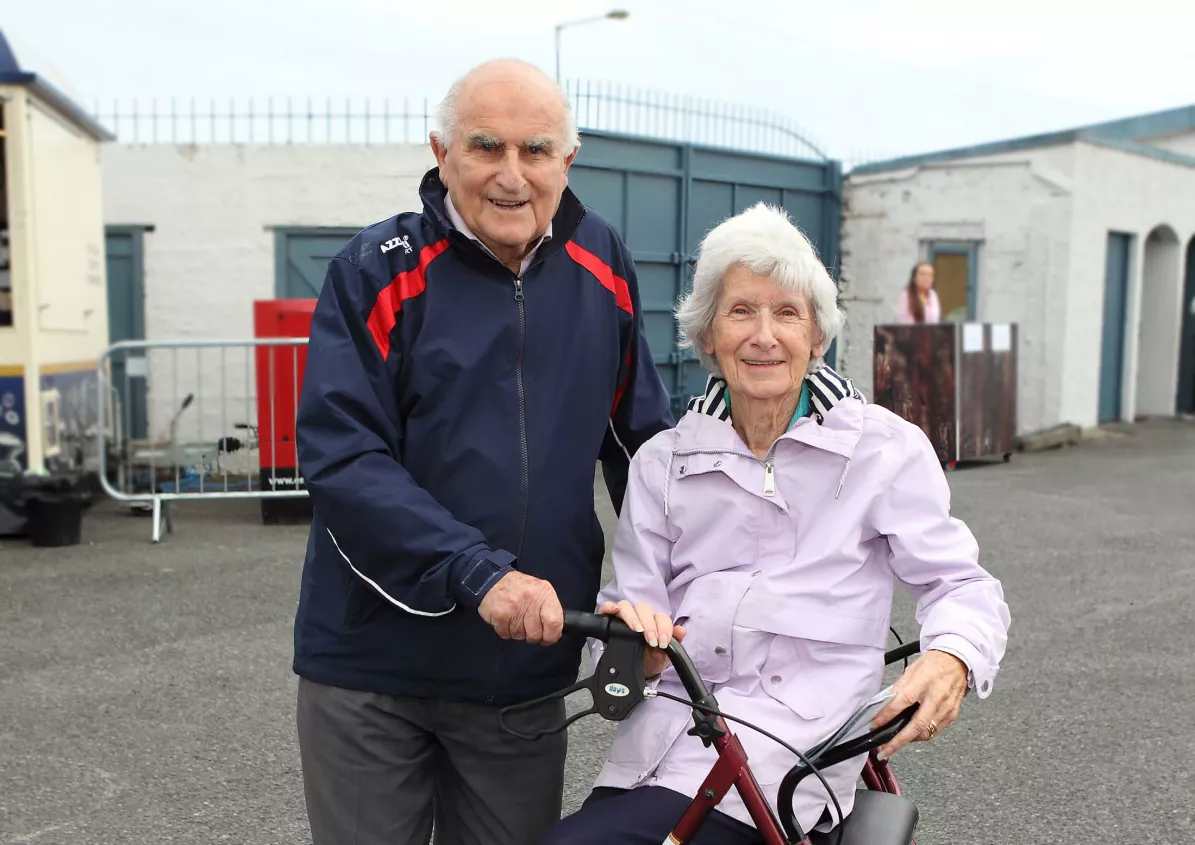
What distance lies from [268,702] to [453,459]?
2.89 meters

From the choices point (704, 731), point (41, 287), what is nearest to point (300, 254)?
point (41, 287)

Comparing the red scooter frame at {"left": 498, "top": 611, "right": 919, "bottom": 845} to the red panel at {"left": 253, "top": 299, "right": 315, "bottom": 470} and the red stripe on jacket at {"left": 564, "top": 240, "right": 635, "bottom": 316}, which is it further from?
the red panel at {"left": 253, "top": 299, "right": 315, "bottom": 470}

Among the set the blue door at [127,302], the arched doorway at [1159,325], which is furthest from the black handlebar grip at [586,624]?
the arched doorway at [1159,325]

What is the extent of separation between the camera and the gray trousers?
7.39ft

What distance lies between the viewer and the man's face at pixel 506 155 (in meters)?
2.13

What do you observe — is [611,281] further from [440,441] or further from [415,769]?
[415,769]

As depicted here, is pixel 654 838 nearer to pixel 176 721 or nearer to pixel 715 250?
pixel 715 250

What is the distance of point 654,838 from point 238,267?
1078cm

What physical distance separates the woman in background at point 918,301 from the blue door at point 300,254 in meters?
5.70

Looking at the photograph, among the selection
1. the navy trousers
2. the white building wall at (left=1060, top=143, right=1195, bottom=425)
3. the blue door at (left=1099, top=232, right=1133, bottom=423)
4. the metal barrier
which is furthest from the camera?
the blue door at (left=1099, top=232, right=1133, bottom=423)

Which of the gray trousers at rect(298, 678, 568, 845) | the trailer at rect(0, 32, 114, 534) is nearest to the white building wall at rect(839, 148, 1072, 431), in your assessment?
the trailer at rect(0, 32, 114, 534)

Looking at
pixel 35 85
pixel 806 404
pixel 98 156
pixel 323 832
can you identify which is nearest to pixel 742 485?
pixel 806 404

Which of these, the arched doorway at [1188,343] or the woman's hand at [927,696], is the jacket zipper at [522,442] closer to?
the woman's hand at [927,696]

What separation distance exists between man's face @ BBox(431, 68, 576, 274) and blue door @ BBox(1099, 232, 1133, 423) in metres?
14.6
